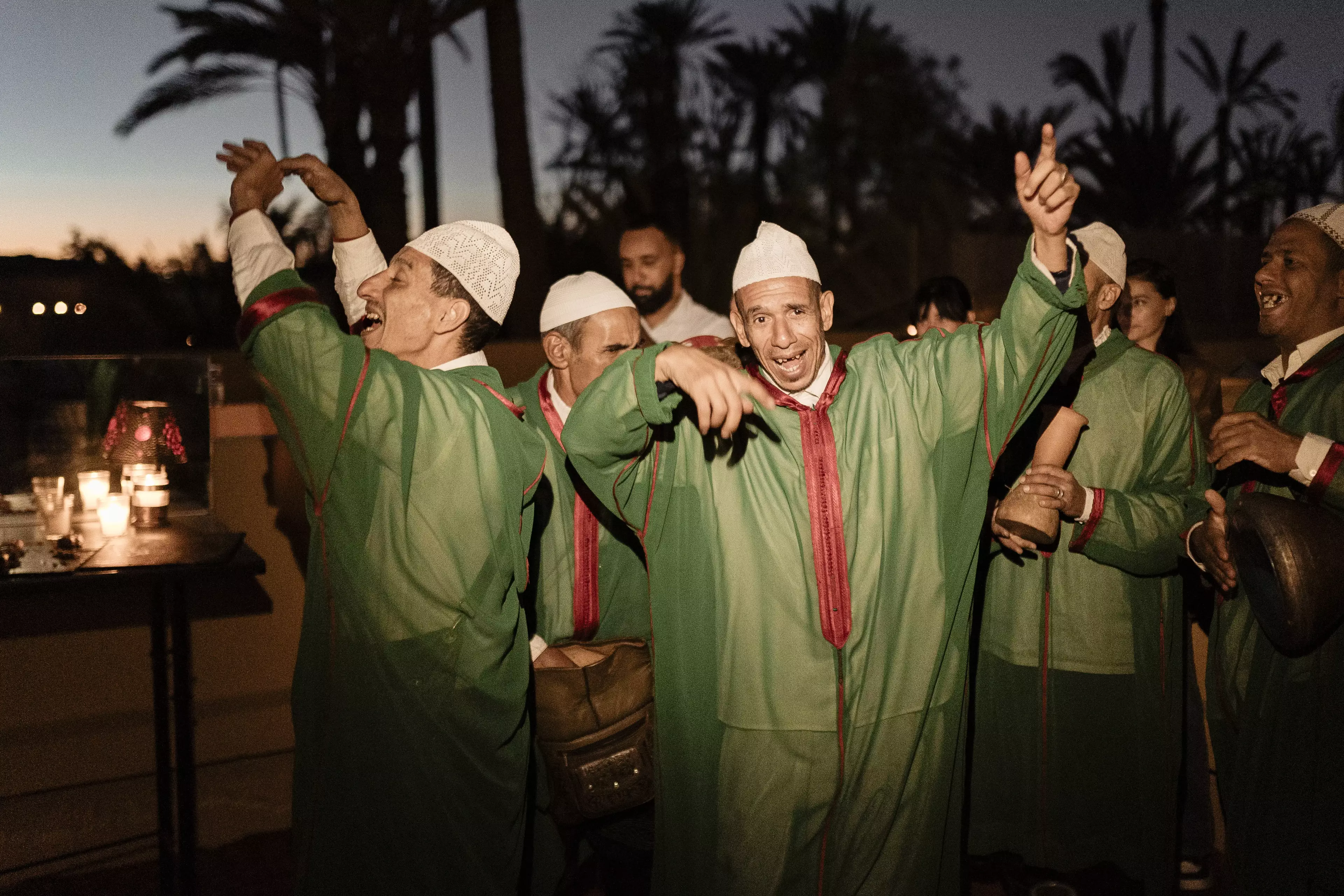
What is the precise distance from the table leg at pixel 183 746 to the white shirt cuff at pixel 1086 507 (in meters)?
3.05

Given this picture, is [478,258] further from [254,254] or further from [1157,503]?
[1157,503]

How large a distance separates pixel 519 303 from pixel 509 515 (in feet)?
31.1

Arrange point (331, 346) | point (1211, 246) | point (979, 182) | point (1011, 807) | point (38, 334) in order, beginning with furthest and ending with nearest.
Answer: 1. point (979, 182)
2. point (1211, 246)
3. point (38, 334)
4. point (1011, 807)
5. point (331, 346)

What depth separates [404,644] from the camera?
8.49 ft

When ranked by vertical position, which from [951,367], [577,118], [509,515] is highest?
[577,118]

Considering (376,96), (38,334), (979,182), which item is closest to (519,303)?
(376,96)

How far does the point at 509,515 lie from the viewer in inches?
108

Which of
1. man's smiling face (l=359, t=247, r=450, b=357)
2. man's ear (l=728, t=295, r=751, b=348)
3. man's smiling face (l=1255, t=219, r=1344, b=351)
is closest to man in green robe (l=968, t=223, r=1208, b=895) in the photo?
man's smiling face (l=1255, t=219, r=1344, b=351)

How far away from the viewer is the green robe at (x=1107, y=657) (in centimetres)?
362

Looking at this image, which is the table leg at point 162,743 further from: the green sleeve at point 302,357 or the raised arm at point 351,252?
the green sleeve at point 302,357

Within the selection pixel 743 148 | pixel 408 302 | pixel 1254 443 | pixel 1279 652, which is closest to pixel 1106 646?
pixel 1279 652

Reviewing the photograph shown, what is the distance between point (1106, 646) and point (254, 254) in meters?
2.81

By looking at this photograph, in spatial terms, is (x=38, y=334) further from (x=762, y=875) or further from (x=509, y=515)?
(x=762, y=875)

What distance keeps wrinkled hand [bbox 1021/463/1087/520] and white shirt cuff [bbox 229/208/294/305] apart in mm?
2245
